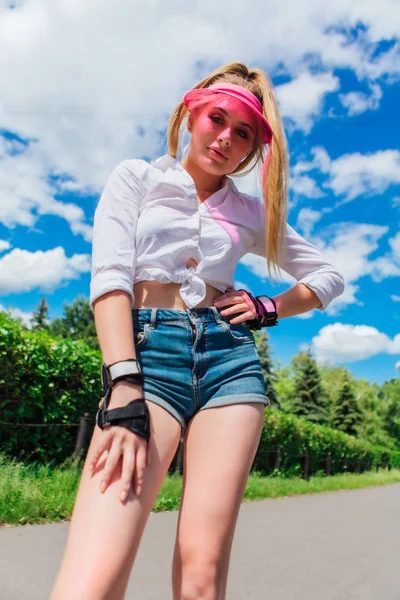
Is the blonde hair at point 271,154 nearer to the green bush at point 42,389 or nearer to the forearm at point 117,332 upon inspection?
the forearm at point 117,332

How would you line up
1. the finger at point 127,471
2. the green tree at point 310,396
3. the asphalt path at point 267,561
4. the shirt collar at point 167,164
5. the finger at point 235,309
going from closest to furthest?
1. the finger at point 127,471
2. the finger at point 235,309
3. the shirt collar at point 167,164
4. the asphalt path at point 267,561
5. the green tree at point 310,396

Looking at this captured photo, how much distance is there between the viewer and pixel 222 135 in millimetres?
2166

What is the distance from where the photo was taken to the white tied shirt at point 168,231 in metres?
1.84

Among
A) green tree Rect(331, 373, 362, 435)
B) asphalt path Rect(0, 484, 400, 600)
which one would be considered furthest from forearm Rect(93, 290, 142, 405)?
green tree Rect(331, 373, 362, 435)

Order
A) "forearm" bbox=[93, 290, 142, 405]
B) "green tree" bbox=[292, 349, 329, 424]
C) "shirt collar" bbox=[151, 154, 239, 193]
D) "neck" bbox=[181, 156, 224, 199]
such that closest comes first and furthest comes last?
"forearm" bbox=[93, 290, 142, 405], "shirt collar" bbox=[151, 154, 239, 193], "neck" bbox=[181, 156, 224, 199], "green tree" bbox=[292, 349, 329, 424]

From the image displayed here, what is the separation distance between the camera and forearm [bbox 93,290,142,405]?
5.55 ft

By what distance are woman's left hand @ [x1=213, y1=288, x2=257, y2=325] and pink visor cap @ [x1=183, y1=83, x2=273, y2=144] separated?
2.06 feet

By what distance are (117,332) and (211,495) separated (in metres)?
0.57

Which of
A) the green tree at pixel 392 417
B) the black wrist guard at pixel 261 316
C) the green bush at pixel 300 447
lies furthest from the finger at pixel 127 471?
the green tree at pixel 392 417

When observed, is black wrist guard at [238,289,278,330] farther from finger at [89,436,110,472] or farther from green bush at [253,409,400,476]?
green bush at [253,409,400,476]

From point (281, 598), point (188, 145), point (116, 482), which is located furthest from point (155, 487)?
point (281, 598)

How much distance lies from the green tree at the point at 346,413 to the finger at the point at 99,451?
46.7m

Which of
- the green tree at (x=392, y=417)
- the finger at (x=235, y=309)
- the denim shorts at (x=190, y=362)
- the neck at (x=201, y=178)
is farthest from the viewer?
the green tree at (x=392, y=417)

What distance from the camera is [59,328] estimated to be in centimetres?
6444
